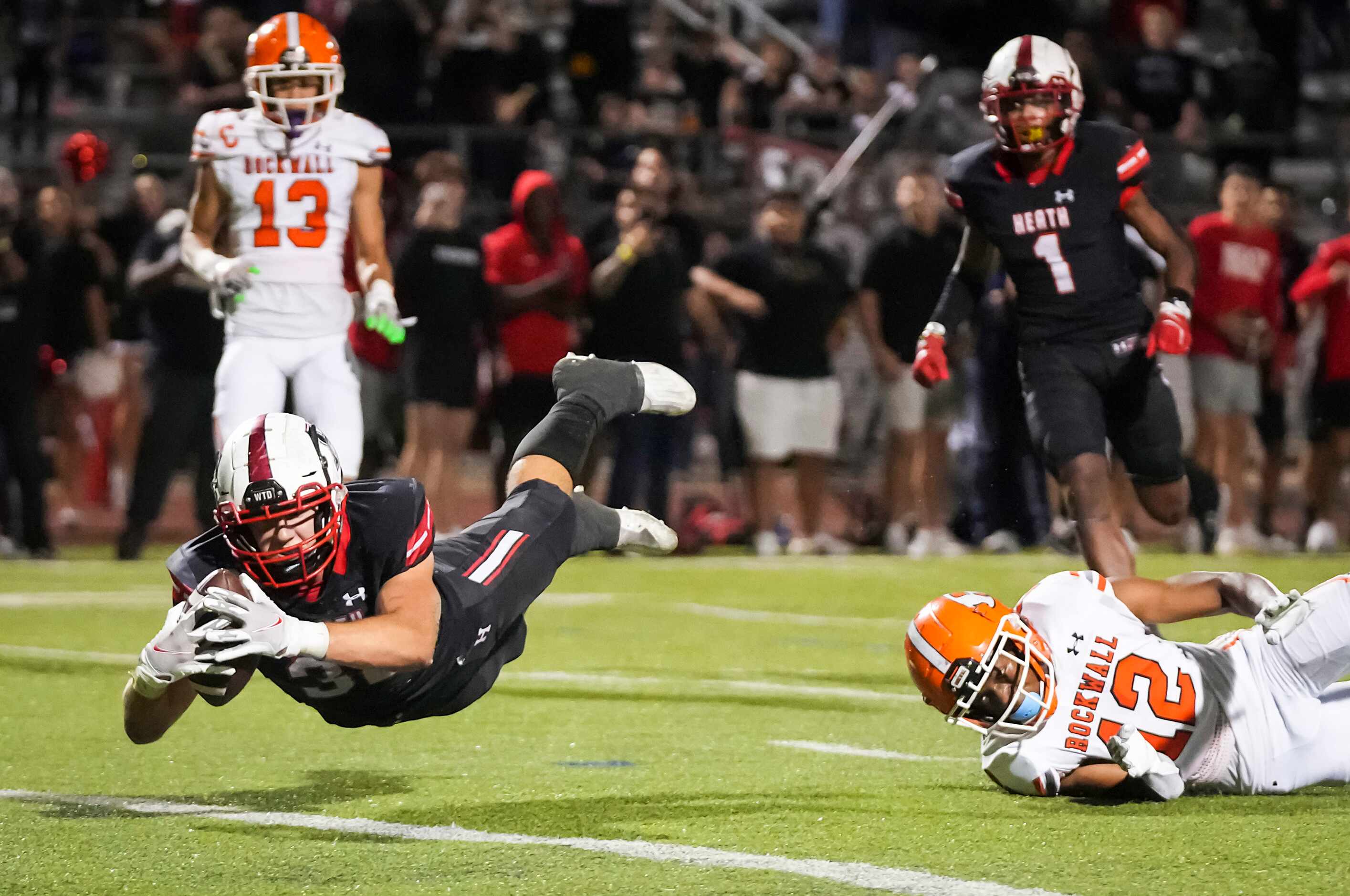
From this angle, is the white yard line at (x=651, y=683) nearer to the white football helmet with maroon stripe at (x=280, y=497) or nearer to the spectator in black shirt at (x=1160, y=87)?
the white football helmet with maroon stripe at (x=280, y=497)

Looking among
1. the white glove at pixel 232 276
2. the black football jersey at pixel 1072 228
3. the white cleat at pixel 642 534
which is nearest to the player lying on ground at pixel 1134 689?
the white cleat at pixel 642 534

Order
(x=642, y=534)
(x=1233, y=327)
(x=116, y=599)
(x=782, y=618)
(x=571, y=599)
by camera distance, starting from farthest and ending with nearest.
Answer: (x=1233, y=327) < (x=571, y=599) < (x=116, y=599) < (x=782, y=618) < (x=642, y=534)

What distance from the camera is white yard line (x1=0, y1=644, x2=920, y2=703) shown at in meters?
5.95

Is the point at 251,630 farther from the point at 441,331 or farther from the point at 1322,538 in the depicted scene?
the point at 1322,538

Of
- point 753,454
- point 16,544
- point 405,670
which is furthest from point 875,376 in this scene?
A: point 405,670

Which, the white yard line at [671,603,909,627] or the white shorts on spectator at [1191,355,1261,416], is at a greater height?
the white shorts on spectator at [1191,355,1261,416]

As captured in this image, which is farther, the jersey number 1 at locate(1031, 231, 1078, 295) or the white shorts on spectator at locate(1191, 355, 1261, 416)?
the white shorts on spectator at locate(1191, 355, 1261, 416)

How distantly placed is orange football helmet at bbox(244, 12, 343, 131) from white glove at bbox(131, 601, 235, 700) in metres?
3.03

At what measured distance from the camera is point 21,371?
10312mm

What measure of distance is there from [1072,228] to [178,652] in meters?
3.47

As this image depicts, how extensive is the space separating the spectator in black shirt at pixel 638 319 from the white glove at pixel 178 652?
680cm

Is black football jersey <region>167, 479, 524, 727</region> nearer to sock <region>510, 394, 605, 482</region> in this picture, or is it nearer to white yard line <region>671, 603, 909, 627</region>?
sock <region>510, 394, 605, 482</region>

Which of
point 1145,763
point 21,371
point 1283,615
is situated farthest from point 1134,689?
point 21,371

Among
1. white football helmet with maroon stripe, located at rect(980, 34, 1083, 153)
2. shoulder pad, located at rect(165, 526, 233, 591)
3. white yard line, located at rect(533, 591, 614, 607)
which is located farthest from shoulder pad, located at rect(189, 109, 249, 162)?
shoulder pad, located at rect(165, 526, 233, 591)
